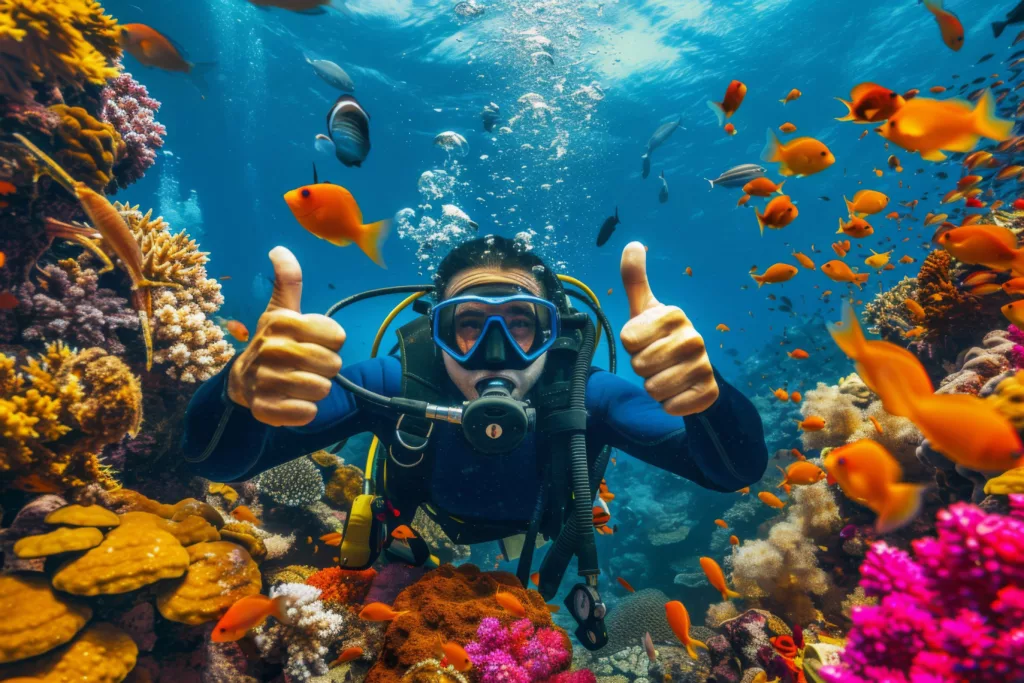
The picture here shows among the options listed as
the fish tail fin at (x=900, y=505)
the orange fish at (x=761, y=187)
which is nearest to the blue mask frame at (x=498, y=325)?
the fish tail fin at (x=900, y=505)

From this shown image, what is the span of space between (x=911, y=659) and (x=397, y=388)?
3.41 metres

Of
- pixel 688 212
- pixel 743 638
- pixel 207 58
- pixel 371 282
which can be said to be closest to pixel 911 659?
pixel 743 638

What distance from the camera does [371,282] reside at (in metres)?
38.4

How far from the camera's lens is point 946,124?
2928mm

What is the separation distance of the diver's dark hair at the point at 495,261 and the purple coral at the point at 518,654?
2.69 meters

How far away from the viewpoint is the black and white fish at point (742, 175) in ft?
19.1

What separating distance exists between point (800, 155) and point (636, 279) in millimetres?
3526

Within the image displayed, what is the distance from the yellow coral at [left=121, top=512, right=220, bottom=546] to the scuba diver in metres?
1.31

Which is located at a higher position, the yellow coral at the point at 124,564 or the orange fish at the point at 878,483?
the orange fish at the point at 878,483

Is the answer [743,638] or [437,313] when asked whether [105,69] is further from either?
[743,638]

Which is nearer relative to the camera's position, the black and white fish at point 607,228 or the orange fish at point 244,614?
the orange fish at point 244,614

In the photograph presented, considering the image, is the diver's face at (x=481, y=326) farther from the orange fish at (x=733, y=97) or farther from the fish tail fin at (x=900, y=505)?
the orange fish at (x=733, y=97)

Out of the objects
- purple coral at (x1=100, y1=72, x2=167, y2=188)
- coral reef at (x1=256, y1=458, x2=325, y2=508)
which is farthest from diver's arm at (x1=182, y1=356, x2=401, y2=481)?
purple coral at (x1=100, y1=72, x2=167, y2=188)

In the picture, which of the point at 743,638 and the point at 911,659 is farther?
the point at 743,638
